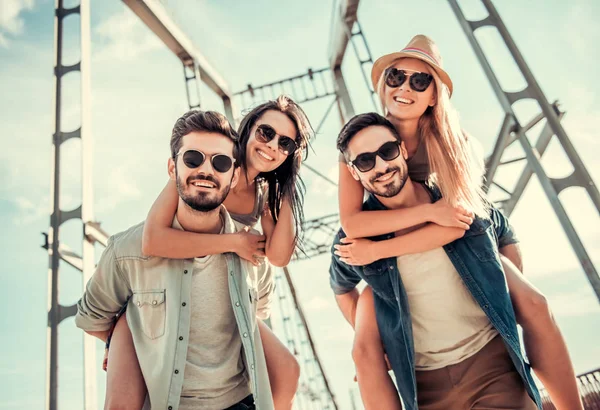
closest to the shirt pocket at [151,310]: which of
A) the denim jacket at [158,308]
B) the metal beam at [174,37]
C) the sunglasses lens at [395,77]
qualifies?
the denim jacket at [158,308]

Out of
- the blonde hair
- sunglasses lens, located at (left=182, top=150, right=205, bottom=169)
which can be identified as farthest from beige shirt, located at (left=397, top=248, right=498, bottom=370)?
sunglasses lens, located at (left=182, top=150, right=205, bottom=169)

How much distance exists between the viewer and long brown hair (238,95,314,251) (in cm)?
249

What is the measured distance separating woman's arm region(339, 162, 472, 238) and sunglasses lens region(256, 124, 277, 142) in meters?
0.58

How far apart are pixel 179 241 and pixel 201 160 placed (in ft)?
1.21

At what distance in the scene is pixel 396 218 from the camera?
2.00 meters

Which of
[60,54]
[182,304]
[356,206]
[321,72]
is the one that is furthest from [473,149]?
[321,72]

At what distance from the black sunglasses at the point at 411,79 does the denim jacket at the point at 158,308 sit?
3.89 feet

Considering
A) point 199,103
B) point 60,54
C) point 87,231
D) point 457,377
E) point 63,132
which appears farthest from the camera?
point 199,103

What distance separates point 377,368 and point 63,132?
13.3 feet

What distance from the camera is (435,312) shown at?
198cm

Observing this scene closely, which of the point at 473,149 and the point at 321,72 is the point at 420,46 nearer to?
the point at 473,149

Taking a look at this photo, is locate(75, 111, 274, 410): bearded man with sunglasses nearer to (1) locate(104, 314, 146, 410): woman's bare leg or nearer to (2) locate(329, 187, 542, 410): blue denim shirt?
(1) locate(104, 314, 146, 410): woman's bare leg

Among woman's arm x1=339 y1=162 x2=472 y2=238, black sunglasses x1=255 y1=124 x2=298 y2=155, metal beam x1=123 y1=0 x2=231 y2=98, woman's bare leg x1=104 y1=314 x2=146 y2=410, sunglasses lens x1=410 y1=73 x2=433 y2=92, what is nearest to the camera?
woman's bare leg x1=104 y1=314 x2=146 y2=410

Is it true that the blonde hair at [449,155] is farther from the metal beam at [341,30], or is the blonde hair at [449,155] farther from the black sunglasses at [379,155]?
the metal beam at [341,30]
